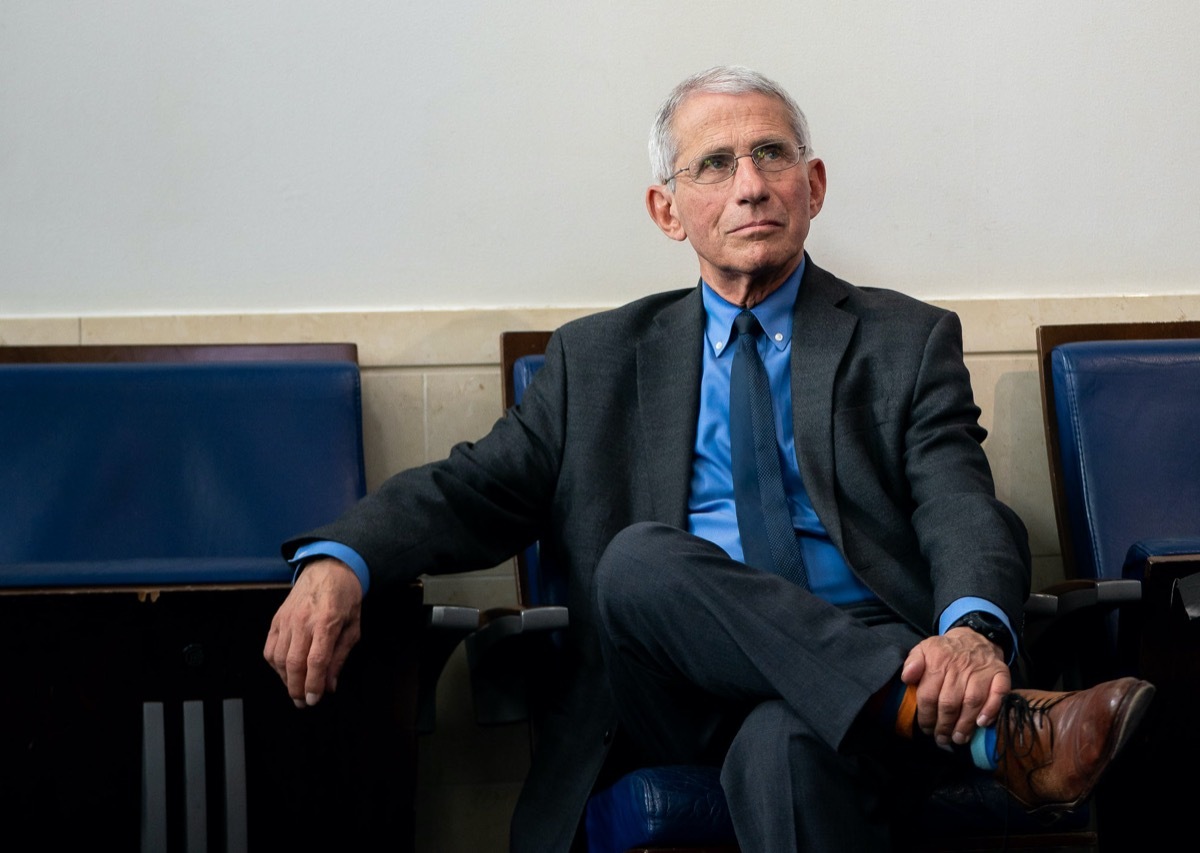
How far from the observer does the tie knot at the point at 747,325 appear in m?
2.00

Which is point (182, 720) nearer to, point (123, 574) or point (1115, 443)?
point (123, 574)

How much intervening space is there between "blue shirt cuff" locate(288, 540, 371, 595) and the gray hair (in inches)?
33.1

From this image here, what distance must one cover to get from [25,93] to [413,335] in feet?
2.62

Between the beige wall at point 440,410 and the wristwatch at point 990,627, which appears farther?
the beige wall at point 440,410

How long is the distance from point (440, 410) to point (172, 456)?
1.62 ft

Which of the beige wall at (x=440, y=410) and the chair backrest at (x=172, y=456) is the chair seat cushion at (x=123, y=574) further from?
the beige wall at (x=440, y=410)

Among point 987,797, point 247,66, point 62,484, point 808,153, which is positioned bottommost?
point 987,797

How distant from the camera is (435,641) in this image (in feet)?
5.81

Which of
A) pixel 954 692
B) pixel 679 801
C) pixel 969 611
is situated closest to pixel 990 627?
pixel 969 611

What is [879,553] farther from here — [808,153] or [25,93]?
[25,93]

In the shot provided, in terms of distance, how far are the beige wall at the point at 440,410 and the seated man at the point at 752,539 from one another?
1.22 ft

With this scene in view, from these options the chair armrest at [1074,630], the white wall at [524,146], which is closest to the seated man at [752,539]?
the chair armrest at [1074,630]

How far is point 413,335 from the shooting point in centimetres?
238

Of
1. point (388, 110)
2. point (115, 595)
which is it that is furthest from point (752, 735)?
point (388, 110)
